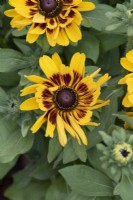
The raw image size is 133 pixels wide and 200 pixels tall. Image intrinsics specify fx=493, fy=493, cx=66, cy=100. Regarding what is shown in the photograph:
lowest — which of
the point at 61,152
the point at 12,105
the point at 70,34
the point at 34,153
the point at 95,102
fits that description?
the point at 34,153

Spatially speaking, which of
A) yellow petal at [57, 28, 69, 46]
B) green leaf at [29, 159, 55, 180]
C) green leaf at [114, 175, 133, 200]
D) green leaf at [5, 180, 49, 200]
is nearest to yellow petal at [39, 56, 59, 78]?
yellow petal at [57, 28, 69, 46]

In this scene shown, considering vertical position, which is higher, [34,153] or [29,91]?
[29,91]

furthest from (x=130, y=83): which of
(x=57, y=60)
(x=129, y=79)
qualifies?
(x=57, y=60)

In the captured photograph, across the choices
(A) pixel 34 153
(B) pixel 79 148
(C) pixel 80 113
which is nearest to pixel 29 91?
(C) pixel 80 113

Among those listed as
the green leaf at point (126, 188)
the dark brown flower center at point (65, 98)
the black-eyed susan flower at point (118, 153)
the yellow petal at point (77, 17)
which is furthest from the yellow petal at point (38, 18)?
the green leaf at point (126, 188)

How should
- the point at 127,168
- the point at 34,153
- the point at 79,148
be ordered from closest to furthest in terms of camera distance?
the point at 127,168
the point at 79,148
the point at 34,153

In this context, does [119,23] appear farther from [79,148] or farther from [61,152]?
[61,152]

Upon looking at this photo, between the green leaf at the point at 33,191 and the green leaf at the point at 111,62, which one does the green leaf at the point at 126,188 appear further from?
the green leaf at the point at 33,191
